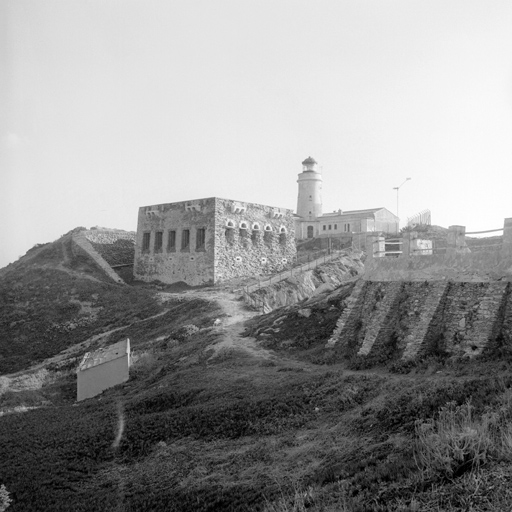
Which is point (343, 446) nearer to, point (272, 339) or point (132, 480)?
point (132, 480)

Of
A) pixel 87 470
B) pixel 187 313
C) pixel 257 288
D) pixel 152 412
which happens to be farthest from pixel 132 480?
pixel 257 288

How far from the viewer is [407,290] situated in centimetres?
1552

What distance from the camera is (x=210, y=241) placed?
35.5m

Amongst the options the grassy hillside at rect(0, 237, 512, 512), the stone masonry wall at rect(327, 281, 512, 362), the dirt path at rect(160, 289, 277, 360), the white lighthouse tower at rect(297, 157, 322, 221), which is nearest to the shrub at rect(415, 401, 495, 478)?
the grassy hillside at rect(0, 237, 512, 512)

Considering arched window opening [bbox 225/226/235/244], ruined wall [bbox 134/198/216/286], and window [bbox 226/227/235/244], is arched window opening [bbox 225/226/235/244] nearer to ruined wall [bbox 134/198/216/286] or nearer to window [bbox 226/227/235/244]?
window [bbox 226/227/235/244]

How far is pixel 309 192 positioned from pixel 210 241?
2474 centimetres

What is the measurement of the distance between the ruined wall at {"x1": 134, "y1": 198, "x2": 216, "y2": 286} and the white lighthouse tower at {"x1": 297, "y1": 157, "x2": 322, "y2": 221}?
22.6m

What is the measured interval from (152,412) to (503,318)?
370 inches

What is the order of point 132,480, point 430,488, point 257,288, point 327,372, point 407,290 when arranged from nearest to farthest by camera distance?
1. point 430,488
2. point 132,480
3. point 327,372
4. point 407,290
5. point 257,288

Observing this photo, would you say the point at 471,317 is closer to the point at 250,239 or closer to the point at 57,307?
the point at 250,239

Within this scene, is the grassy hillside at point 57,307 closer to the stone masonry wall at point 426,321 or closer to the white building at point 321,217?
the stone masonry wall at point 426,321

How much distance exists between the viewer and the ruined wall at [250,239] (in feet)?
118

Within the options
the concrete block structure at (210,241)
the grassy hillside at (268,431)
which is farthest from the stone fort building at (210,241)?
the grassy hillside at (268,431)

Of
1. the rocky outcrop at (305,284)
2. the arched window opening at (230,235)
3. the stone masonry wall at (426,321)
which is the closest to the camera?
the stone masonry wall at (426,321)
